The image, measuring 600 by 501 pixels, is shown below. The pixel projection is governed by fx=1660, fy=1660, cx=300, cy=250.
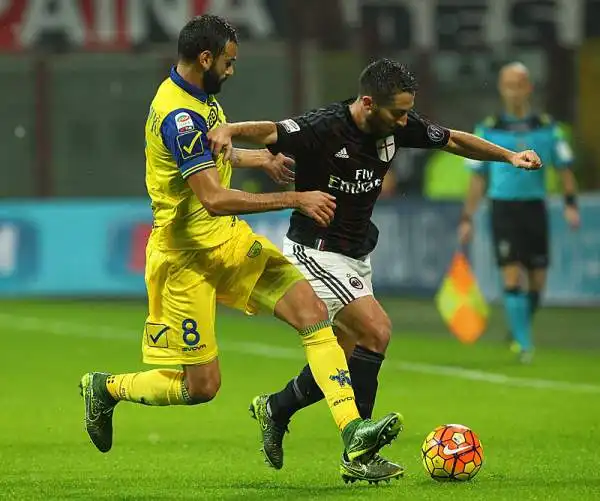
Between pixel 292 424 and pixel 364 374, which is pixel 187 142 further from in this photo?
pixel 292 424

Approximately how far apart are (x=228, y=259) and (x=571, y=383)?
16.0ft

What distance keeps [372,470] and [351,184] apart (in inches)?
54.0

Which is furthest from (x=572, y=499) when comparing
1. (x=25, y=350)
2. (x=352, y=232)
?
(x=25, y=350)

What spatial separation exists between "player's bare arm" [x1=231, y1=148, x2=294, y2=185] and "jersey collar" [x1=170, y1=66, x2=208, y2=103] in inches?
11.5

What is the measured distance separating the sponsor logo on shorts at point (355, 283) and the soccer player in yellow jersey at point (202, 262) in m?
0.27

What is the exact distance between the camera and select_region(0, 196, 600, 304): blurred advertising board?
1817cm

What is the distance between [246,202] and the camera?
23.0 feet

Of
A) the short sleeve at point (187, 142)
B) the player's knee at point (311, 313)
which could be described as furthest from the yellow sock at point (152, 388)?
the short sleeve at point (187, 142)

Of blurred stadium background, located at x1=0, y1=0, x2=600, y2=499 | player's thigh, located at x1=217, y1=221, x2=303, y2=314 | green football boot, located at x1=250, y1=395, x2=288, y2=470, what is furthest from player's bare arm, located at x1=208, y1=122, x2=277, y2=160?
blurred stadium background, located at x1=0, y1=0, x2=600, y2=499

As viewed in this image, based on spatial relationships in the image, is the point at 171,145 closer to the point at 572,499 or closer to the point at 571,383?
the point at 572,499

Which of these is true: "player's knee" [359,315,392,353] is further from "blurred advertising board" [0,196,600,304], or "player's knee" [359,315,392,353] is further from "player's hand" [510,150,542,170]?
"blurred advertising board" [0,196,600,304]

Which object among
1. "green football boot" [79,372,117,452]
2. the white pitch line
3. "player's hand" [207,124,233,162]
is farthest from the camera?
the white pitch line

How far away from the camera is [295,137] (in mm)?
7488

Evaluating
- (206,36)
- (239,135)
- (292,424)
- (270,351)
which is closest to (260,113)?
(270,351)
